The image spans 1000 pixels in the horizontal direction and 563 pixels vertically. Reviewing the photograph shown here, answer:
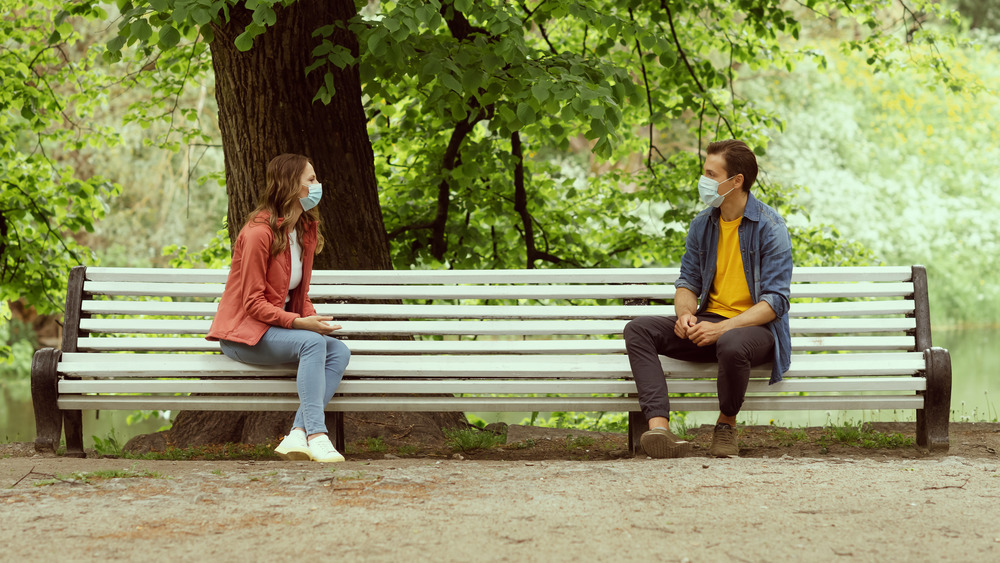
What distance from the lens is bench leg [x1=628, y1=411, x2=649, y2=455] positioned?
4.33 meters

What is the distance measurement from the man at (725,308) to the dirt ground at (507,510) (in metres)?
0.28

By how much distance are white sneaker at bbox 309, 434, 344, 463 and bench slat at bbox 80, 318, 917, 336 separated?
0.68 m

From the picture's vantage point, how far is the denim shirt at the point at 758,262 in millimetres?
4074

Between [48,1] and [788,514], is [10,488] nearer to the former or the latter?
[788,514]

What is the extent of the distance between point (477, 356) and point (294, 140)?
1.61 meters

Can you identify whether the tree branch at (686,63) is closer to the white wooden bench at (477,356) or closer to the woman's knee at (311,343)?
the white wooden bench at (477,356)

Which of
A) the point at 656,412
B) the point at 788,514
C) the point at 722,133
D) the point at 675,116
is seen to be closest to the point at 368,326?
the point at 656,412

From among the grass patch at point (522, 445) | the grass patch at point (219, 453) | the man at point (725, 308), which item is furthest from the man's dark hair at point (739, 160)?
the grass patch at point (219, 453)

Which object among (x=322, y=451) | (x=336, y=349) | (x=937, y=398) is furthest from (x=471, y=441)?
(x=937, y=398)

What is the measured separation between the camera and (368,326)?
4.51 m

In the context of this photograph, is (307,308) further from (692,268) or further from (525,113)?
(692,268)

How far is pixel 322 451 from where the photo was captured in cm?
386

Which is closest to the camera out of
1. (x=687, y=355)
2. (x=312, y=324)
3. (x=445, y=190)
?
(x=312, y=324)

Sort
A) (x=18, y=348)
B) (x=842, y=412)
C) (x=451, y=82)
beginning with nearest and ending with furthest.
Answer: (x=451, y=82) → (x=842, y=412) → (x=18, y=348)
